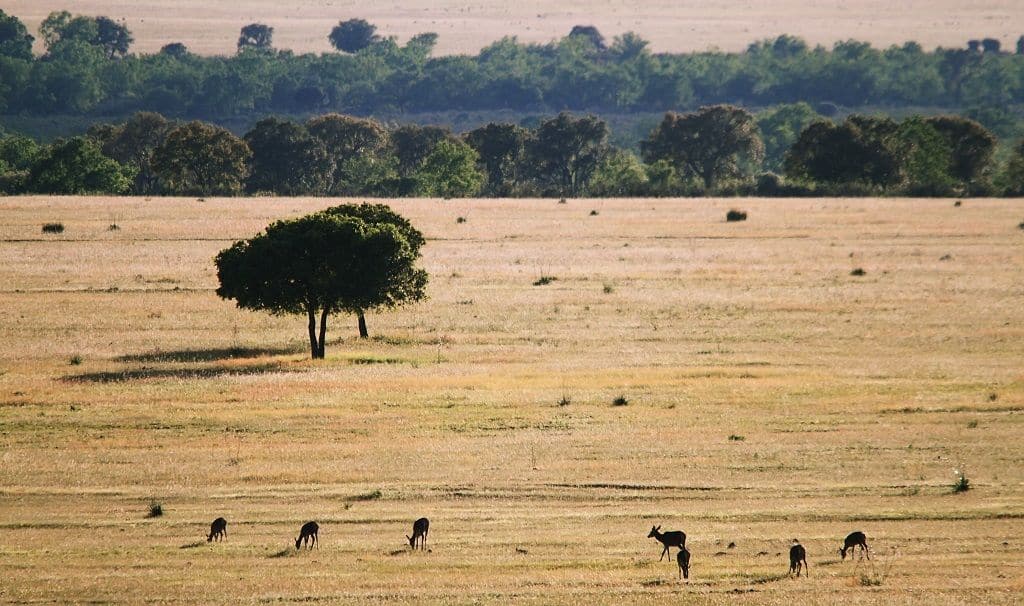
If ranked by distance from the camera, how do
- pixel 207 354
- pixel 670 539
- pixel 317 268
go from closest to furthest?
pixel 670 539 < pixel 317 268 < pixel 207 354

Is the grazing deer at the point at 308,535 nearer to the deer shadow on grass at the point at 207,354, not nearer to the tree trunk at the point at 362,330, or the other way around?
the deer shadow on grass at the point at 207,354

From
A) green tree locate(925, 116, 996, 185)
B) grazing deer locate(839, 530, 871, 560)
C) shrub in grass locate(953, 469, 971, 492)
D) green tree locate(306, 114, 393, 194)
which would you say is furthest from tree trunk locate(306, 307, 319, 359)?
green tree locate(925, 116, 996, 185)

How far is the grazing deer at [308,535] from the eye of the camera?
22.8 metres

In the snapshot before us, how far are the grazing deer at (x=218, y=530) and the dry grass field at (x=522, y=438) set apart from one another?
0.30 metres

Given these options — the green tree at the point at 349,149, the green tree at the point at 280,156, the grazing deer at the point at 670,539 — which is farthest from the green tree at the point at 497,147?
the grazing deer at the point at 670,539

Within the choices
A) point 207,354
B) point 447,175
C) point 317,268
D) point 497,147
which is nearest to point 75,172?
point 447,175

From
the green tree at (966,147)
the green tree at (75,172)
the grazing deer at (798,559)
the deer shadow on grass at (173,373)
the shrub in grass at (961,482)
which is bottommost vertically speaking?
the grazing deer at (798,559)

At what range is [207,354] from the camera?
1849 inches

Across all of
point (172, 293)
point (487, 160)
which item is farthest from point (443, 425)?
point (487, 160)

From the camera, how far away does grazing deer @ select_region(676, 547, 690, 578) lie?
21.2 metres

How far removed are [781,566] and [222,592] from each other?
8.20m

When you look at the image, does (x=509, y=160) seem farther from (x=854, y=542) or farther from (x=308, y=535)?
(x=854, y=542)

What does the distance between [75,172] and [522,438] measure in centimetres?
10845

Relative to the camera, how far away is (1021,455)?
100ft
